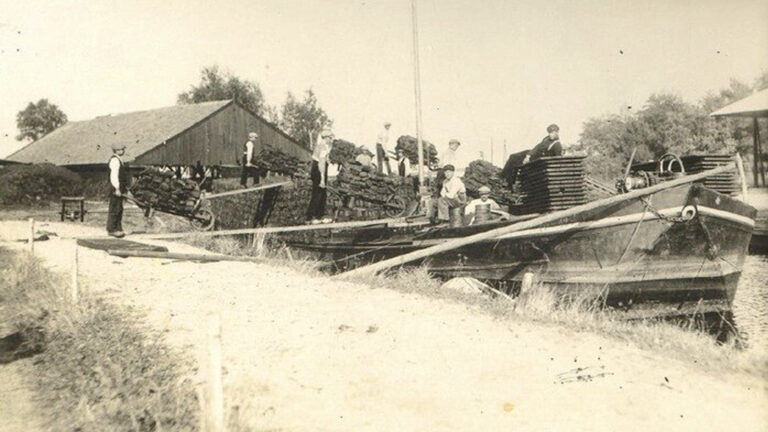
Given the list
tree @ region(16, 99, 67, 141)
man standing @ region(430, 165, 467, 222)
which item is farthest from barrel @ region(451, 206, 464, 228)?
tree @ region(16, 99, 67, 141)

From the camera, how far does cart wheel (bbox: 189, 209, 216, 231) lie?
47.5 ft

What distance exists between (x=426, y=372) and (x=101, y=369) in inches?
105

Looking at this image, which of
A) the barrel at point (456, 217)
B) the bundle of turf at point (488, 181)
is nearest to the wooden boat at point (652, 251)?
the barrel at point (456, 217)

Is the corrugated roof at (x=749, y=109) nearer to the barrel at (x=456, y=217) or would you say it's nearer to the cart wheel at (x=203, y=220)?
the barrel at (x=456, y=217)

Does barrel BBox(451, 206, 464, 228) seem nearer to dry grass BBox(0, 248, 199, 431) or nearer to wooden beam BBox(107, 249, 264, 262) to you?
wooden beam BBox(107, 249, 264, 262)

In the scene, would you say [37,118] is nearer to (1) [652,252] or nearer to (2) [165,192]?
(2) [165,192]

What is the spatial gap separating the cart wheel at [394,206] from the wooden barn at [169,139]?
65.0ft

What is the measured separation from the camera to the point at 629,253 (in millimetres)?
7457

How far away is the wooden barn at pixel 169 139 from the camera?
1196 inches

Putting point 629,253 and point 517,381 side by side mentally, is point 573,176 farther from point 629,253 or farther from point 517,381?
point 517,381

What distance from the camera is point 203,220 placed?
14.6 meters

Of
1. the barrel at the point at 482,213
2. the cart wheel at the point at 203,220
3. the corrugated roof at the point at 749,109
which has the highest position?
the corrugated roof at the point at 749,109

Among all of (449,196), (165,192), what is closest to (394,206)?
(449,196)

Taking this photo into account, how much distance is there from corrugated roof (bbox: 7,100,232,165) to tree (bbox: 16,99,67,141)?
1193 inches
